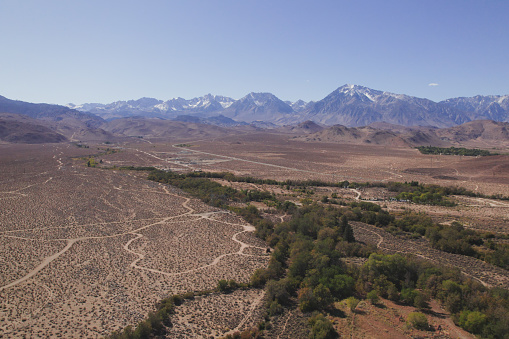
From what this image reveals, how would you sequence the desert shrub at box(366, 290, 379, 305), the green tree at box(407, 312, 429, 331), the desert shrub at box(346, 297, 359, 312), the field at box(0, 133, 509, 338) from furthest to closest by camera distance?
the desert shrub at box(366, 290, 379, 305), the field at box(0, 133, 509, 338), the desert shrub at box(346, 297, 359, 312), the green tree at box(407, 312, 429, 331)

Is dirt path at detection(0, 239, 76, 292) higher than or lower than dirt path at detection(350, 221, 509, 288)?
lower

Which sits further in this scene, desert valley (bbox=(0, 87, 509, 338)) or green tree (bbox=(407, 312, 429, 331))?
desert valley (bbox=(0, 87, 509, 338))

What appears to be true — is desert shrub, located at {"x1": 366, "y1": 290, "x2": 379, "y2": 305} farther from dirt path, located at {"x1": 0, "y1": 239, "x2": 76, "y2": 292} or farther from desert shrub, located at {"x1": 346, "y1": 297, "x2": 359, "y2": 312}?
dirt path, located at {"x1": 0, "y1": 239, "x2": 76, "y2": 292}

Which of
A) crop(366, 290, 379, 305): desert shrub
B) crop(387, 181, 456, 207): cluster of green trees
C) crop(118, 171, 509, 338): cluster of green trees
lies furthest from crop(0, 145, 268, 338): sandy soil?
crop(387, 181, 456, 207): cluster of green trees

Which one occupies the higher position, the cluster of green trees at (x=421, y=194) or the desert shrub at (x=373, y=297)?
the cluster of green trees at (x=421, y=194)

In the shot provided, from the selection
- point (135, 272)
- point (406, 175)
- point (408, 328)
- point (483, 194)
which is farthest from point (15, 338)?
point (406, 175)

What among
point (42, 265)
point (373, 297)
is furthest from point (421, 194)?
point (42, 265)

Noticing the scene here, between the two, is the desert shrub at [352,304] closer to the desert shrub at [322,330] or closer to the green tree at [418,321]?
the desert shrub at [322,330]

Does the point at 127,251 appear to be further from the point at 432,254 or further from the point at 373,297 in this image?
the point at 432,254

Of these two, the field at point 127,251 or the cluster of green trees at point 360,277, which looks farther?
the field at point 127,251

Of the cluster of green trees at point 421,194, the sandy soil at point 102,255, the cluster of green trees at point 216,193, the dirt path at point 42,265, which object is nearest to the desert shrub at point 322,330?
the sandy soil at point 102,255

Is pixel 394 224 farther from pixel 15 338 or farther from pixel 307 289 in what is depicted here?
pixel 15 338
